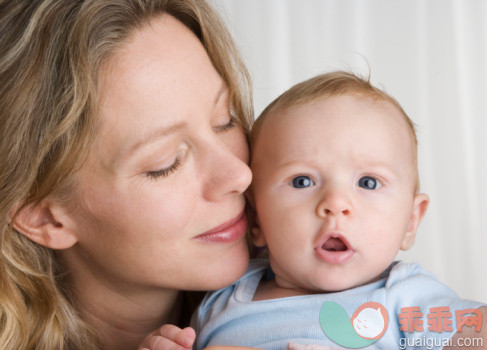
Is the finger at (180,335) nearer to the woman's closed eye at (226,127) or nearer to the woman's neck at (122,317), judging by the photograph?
the woman's neck at (122,317)

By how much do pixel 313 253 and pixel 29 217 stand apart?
2.56 feet

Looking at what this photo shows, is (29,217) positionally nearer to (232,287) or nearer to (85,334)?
(85,334)

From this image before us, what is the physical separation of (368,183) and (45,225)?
874 mm

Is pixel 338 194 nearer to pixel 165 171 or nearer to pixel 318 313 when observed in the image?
pixel 318 313

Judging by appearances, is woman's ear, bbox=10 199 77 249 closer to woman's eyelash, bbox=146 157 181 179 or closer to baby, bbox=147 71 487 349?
woman's eyelash, bbox=146 157 181 179

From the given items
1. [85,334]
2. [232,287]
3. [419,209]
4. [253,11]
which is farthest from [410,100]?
[85,334]

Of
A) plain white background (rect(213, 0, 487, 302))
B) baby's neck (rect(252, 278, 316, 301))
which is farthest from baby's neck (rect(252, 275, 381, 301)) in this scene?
plain white background (rect(213, 0, 487, 302))

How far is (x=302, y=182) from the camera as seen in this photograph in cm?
169

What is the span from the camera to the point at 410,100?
3.18 m

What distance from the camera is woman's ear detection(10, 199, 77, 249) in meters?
1.78

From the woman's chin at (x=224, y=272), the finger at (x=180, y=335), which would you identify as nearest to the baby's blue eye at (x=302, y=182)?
the woman's chin at (x=224, y=272)

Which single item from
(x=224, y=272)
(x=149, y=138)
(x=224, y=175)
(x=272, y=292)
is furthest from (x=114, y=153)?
(x=272, y=292)

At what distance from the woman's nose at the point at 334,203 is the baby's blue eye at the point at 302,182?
63mm

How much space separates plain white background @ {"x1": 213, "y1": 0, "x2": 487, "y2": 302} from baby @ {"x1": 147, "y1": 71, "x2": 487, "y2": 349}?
131 centimetres
